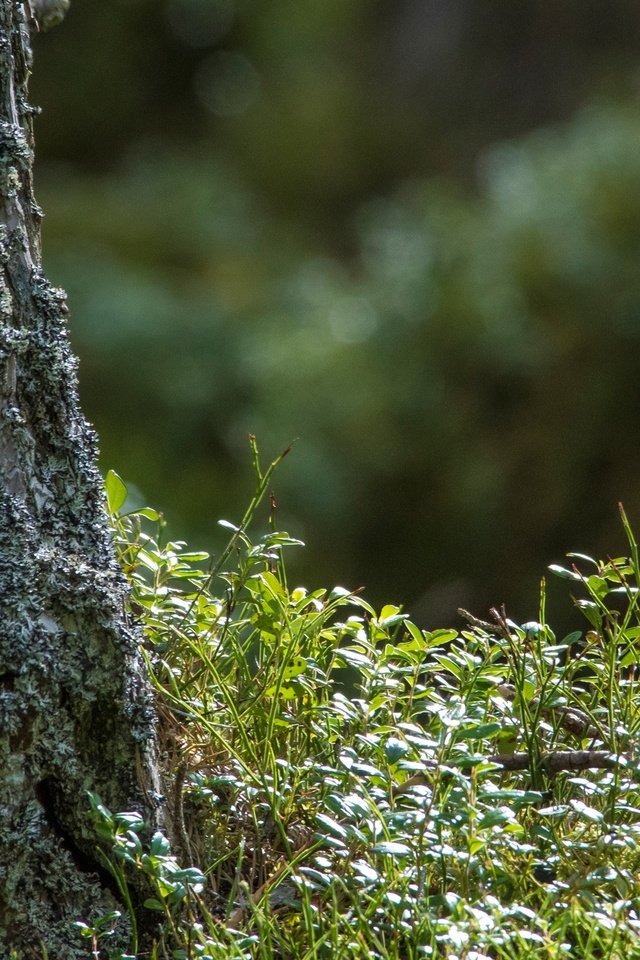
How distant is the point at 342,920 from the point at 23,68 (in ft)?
1.63

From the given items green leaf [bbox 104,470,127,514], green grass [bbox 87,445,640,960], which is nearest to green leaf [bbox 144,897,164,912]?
green grass [bbox 87,445,640,960]

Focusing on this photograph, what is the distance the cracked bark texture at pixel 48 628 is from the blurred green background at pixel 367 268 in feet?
2.00

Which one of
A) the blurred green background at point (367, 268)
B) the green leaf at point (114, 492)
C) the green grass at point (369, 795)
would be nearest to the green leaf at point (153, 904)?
the green grass at point (369, 795)

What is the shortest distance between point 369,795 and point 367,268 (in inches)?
126

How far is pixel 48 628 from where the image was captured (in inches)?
22.5

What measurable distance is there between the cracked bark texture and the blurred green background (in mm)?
608

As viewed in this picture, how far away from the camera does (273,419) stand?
2877 mm

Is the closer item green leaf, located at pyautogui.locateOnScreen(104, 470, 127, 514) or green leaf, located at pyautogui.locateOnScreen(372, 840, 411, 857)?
green leaf, located at pyautogui.locateOnScreen(372, 840, 411, 857)

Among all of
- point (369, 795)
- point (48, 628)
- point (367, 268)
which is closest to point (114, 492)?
point (48, 628)

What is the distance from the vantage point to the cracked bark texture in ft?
1.81

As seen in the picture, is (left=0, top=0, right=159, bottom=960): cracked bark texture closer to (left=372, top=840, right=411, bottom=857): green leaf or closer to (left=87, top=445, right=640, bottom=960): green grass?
(left=87, top=445, right=640, bottom=960): green grass

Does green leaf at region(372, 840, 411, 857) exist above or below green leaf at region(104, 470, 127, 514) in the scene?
below

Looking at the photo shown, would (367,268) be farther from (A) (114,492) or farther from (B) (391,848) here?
(B) (391,848)

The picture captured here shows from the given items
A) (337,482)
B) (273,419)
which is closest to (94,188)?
(273,419)
